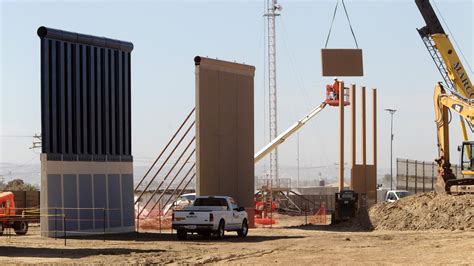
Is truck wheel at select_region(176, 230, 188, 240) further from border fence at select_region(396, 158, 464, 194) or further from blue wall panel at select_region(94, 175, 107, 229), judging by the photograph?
border fence at select_region(396, 158, 464, 194)

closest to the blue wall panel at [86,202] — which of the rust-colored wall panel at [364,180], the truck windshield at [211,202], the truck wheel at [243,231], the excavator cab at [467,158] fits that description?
the truck windshield at [211,202]

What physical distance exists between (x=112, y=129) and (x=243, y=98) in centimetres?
931

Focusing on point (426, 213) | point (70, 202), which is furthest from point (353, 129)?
point (70, 202)

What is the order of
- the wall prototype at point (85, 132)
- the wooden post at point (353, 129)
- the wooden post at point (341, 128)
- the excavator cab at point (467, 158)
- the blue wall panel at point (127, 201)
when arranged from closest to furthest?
the wall prototype at point (85, 132), the blue wall panel at point (127, 201), the excavator cab at point (467, 158), the wooden post at point (353, 129), the wooden post at point (341, 128)

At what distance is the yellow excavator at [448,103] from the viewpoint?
156ft

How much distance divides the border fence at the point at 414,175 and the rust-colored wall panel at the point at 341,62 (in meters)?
33.3

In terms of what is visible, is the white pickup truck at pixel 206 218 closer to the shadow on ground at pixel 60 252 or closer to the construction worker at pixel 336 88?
the shadow on ground at pixel 60 252

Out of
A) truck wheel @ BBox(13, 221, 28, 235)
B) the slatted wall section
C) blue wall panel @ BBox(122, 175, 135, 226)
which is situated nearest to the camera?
the slatted wall section

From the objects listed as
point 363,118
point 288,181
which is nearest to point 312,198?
point 288,181

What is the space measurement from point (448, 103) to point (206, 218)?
17.6m

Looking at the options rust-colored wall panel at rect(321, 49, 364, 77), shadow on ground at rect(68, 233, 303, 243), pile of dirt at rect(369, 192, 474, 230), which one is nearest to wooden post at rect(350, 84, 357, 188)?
rust-colored wall panel at rect(321, 49, 364, 77)

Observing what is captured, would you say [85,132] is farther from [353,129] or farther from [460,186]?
[353,129]

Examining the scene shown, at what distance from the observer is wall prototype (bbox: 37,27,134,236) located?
3803 centimetres

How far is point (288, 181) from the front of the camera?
291 feet
